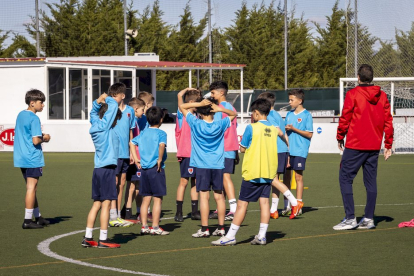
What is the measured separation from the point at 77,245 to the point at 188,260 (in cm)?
153

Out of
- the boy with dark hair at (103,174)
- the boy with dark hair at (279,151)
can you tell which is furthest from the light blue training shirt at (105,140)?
Result: the boy with dark hair at (279,151)

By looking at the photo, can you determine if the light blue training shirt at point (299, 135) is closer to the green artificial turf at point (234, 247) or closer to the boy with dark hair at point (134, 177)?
the green artificial turf at point (234, 247)

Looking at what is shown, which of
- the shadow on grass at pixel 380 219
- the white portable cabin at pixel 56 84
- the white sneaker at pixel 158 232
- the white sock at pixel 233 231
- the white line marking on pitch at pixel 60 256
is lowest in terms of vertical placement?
the white line marking on pitch at pixel 60 256

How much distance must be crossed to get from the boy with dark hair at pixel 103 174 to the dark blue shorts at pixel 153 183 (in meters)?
0.93

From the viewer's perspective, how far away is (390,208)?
1183 cm

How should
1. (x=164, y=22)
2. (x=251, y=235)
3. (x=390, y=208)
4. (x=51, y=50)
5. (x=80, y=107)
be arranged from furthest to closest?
(x=164, y=22) < (x=51, y=50) < (x=80, y=107) < (x=390, y=208) < (x=251, y=235)

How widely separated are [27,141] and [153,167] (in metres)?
1.70

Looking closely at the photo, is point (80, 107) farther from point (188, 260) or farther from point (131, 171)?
point (188, 260)

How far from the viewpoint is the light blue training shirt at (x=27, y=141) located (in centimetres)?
977

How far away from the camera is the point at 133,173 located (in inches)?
420

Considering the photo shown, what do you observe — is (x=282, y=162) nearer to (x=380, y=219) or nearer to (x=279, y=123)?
(x=279, y=123)

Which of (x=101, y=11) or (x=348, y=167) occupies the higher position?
(x=101, y=11)

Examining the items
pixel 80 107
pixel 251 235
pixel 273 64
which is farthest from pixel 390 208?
pixel 273 64

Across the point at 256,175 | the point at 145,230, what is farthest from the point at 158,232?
the point at 256,175
